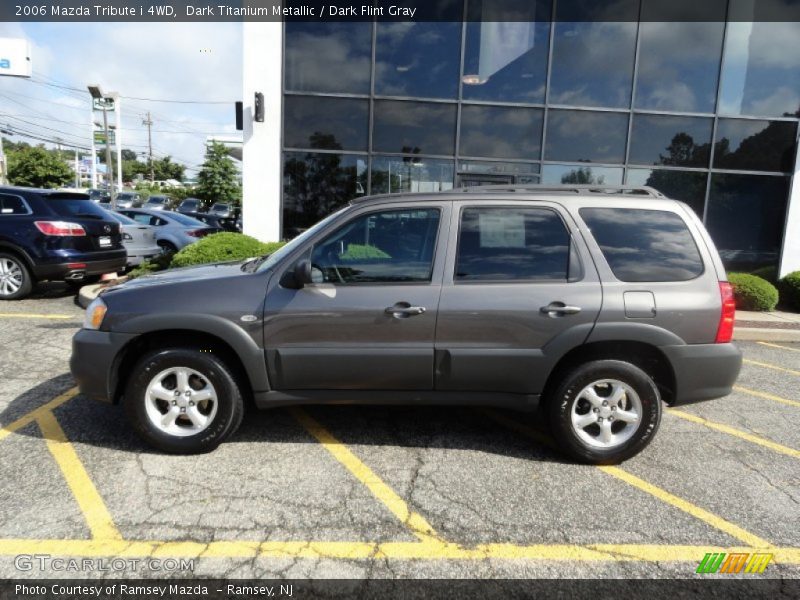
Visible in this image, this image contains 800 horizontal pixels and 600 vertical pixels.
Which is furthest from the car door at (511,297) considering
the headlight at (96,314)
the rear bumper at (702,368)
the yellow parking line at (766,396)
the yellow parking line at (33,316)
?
the yellow parking line at (33,316)

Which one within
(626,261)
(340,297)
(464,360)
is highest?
(626,261)

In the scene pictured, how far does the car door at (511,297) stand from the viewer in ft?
11.2

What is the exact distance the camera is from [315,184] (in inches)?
430

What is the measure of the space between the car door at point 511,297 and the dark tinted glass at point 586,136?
26.6 ft

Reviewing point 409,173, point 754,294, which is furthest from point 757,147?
point 409,173

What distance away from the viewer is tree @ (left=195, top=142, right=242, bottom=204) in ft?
97.1

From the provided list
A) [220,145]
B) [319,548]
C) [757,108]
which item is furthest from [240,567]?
[220,145]

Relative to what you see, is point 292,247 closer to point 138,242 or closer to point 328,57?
point 328,57

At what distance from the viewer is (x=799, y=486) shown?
3.39 m

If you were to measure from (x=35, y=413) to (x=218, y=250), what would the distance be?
4161 mm

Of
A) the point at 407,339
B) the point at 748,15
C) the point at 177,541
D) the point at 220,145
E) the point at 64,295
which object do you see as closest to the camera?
the point at 177,541

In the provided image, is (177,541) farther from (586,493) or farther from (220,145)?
(220,145)

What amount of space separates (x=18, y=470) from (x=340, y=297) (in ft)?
7.38

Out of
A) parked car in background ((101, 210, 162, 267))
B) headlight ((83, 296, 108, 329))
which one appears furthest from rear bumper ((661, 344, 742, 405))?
parked car in background ((101, 210, 162, 267))
